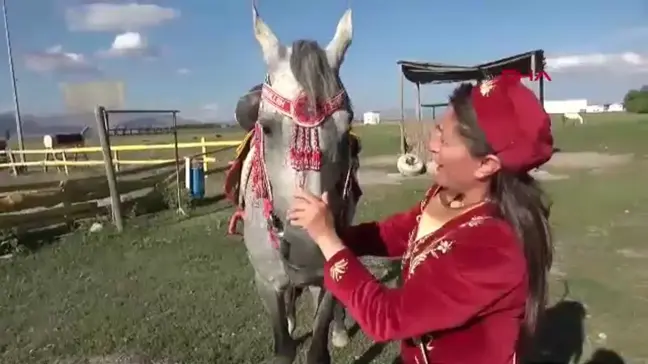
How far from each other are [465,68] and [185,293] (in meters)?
14.5

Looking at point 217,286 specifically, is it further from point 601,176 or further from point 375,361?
point 601,176

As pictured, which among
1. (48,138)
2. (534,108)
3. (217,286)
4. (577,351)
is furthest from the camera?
(48,138)

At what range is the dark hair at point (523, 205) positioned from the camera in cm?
171

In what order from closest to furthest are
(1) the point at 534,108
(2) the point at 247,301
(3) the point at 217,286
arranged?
(1) the point at 534,108 < (2) the point at 247,301 < (3) the point at 217,286

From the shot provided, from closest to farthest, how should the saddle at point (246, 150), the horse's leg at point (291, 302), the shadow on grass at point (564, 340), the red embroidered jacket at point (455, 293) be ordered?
1. the red embroidered jacket at point (455, 293)
2. the saddle at point (246, 150)
3. the horse's leg at point (291, 302)
4. the shadow on grass at point (564, 340)

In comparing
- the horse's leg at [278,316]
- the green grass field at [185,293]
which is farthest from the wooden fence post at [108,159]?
the horse's leg at [278,316]

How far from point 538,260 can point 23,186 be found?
11.1 meters

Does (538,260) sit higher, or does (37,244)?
(538,260)

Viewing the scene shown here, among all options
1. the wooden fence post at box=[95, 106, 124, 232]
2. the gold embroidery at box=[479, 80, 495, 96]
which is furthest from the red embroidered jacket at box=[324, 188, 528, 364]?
the wooden fence post at box=[95, 106, 124, 232]

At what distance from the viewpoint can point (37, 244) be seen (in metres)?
Answer: 9.62

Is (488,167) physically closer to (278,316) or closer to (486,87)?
(486,87)

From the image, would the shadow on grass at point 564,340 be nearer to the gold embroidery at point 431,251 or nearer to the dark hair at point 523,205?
the dark hair at point 523,205

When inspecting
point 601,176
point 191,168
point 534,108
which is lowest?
point 601,176

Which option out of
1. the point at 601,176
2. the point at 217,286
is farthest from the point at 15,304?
the point at 601,176
